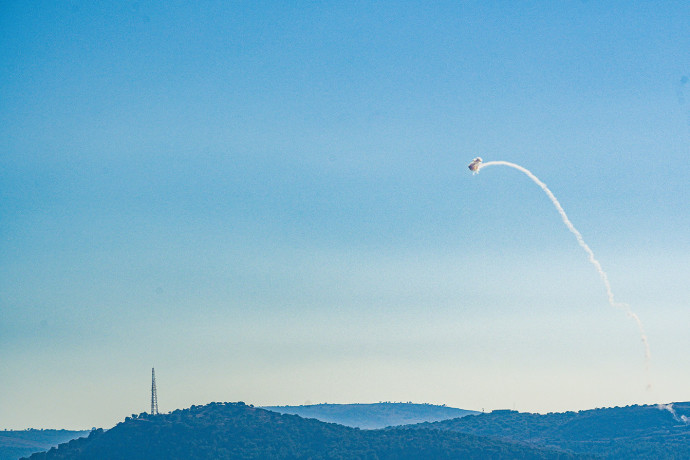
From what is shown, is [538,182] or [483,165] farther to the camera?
[538,182]

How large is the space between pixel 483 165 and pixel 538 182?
17.1 meters

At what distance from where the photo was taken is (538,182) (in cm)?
19338

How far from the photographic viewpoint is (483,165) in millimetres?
181250
